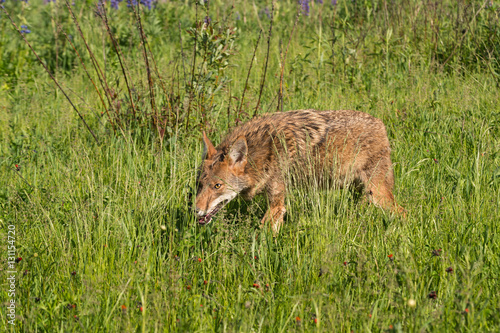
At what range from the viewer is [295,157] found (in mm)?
4316

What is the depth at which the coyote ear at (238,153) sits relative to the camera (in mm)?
4082

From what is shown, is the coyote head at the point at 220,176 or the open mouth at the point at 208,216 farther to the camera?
the coyote head at the point at 220,176

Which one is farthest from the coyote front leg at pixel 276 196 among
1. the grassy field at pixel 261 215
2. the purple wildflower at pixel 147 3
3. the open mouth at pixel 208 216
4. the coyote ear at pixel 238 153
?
the purple wildflower at pixel 147 3

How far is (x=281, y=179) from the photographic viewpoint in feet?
14.3

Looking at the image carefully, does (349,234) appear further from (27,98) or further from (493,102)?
(27,98)

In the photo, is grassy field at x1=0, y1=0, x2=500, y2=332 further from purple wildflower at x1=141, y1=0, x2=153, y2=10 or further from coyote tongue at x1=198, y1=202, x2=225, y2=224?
purple wildflower at x1=141, y1=0, x2=153, y2=10

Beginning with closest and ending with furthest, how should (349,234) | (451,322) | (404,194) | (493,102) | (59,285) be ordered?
(451,322) < (59,285) < (349,234) < (404,194) < (493,102)

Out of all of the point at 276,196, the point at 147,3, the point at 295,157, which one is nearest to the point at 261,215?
the point at 276,196

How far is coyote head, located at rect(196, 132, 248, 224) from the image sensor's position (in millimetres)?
3990

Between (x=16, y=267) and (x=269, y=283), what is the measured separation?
168 cm

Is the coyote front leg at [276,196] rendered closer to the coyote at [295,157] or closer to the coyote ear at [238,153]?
the coyote at [295,157]

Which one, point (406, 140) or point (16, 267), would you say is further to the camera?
point (406, 140)

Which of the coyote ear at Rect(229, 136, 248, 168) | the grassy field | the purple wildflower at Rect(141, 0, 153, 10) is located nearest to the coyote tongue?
the grassy field

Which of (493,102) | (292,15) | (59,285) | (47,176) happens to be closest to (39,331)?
(59,285)
